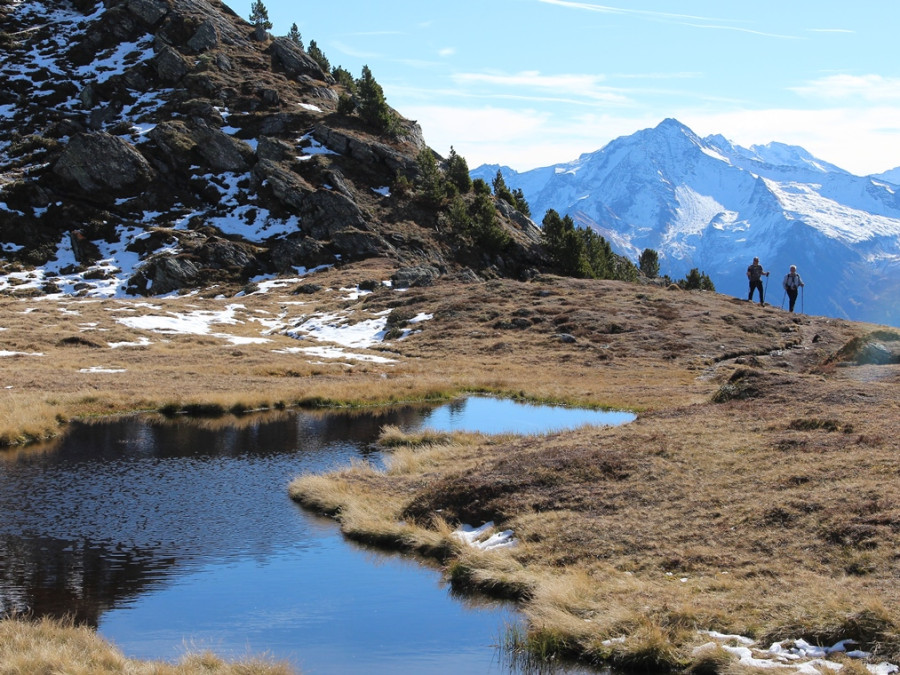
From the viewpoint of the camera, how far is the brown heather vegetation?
14.3m

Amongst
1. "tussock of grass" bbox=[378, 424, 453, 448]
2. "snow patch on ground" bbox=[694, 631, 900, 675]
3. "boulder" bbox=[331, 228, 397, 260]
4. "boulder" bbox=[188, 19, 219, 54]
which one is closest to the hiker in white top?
"tussock of grass" bbox=[378, 424, 453, 448]

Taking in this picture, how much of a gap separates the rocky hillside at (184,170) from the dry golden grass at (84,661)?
3225 inches

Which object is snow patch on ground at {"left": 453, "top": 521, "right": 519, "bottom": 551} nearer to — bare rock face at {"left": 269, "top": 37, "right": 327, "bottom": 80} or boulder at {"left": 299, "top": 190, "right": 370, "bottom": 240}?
boulder at {"left": 299, "top": 190, "right": 370, "bottom": 240}

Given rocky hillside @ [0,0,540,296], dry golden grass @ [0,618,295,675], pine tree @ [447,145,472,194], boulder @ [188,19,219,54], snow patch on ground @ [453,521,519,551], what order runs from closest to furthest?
dry golden grass @ [0,618,295,675] → snow patch on ground @ [453,521,519,551] → rocky hillside @ [0,0,540,296] → pine tree @ [447,145,472,194] → boulder @ [188,19,219,54]

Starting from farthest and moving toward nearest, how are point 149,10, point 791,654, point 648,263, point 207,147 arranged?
1. point 648,263
2. point 149,10
3. point 207,147
4. point 791,654

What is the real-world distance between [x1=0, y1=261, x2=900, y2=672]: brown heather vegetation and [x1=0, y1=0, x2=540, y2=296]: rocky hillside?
157 feet

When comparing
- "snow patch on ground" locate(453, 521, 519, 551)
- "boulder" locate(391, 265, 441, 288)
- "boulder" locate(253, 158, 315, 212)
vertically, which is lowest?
"snow patch on ground" locate(453, 521, 519, 551)

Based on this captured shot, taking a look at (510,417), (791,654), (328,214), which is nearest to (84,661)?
(791,654)

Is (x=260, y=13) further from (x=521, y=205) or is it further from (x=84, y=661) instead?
(x=84, y=661)

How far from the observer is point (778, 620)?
1353 centimetres

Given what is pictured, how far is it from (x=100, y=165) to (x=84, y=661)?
119 m

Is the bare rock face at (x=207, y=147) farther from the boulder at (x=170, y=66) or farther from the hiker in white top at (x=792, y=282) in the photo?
the hiker in white top at (x=792, y=282)

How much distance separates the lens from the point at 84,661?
13383 millimetres

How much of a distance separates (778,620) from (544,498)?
8606 millimetres
